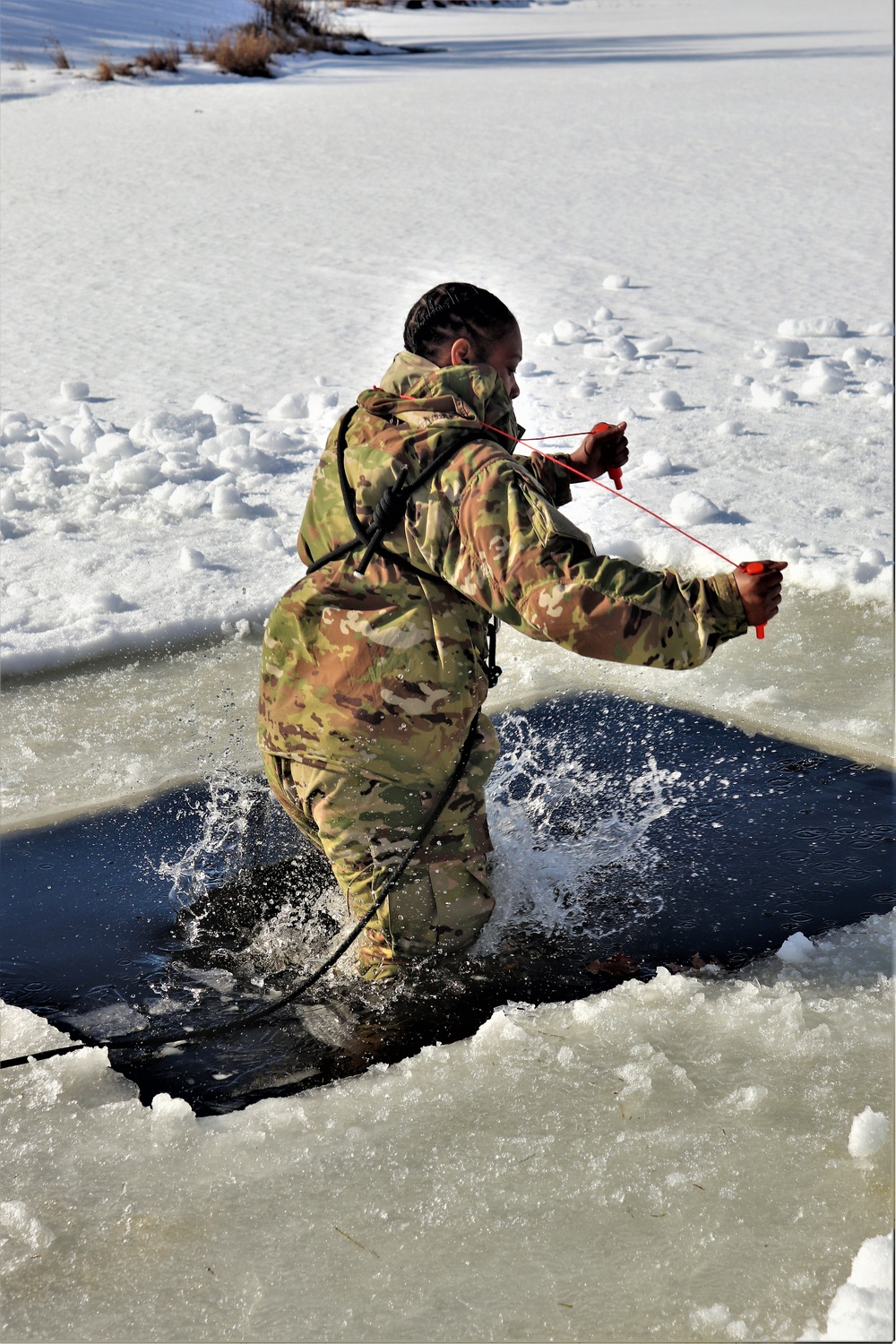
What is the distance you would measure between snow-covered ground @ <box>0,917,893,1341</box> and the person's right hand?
81 cm

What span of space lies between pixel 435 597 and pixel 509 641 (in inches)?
77.7

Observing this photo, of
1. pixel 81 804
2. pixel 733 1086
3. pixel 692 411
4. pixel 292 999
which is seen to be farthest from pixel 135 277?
pixel 733 1086

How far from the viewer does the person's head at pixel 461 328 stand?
7.68 ft

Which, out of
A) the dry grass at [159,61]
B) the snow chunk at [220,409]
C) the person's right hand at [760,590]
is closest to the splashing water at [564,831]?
the person's right hand at [760,590]

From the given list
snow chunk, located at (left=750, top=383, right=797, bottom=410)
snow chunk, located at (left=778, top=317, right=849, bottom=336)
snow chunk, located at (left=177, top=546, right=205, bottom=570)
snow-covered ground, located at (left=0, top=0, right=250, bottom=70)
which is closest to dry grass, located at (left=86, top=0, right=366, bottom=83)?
snow-covered ground, located at (left=0, top=0, right=250, bottom=70)

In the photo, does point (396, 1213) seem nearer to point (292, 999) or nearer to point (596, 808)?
point (292, 999)

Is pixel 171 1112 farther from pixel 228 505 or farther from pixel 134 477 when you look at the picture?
pixel 134 477

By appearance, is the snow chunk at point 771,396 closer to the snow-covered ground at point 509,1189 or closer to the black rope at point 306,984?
the black rope at point 306,984

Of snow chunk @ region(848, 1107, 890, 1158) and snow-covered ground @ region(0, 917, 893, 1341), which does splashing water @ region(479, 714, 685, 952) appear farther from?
snow chunk @ region(848, 1107, 890, 1158)

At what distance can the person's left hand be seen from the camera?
114 inches

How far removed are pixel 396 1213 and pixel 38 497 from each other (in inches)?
155

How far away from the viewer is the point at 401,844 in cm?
257

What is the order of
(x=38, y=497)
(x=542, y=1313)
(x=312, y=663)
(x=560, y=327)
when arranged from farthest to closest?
(x=560, y=327) < (x=38, y=497) < (x=312, y=663) < (x=542, y=1313)

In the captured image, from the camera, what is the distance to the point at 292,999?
2.60m
